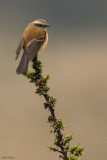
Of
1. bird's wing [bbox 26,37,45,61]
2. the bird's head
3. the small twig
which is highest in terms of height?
the bird's head

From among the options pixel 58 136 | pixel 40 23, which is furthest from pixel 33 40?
pixel 58 136

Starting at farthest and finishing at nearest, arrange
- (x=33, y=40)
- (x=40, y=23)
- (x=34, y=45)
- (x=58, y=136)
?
(x=40, y=23) → (x=33, y=40) → (x=34, y=45) → (x=58, y=136)

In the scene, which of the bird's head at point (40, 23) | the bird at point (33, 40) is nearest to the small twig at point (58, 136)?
the bird at point (33, 40)

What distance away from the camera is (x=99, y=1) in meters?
59.0

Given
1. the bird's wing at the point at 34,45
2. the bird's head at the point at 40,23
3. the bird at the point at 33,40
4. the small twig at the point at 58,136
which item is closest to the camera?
the small twig at the point at 58,136

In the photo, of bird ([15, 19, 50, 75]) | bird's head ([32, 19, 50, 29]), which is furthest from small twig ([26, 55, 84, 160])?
bird's head ([32, 19, 50, 29])

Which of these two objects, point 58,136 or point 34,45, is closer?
point 58,136

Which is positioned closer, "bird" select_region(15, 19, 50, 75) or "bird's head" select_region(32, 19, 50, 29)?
"bird" select_region(15, 19, 50, 75)

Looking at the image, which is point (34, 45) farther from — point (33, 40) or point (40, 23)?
point (40, 23)

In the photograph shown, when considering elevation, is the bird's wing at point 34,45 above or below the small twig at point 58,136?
above

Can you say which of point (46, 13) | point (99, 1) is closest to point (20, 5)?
point (46, 13)

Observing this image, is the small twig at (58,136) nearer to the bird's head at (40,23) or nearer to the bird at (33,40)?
the bird at (33,40)

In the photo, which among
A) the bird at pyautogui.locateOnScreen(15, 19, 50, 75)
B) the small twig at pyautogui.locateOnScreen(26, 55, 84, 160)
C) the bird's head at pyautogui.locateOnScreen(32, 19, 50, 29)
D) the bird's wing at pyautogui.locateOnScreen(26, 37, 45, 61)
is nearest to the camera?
the small twig at pyautogui.locateOnScreen(26, 55, 84, 160)

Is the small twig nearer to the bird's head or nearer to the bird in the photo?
the bird
